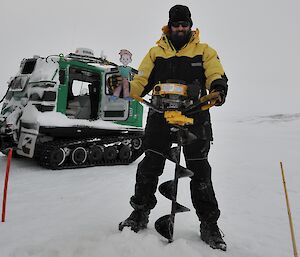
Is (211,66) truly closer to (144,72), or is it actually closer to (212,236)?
(144,72)

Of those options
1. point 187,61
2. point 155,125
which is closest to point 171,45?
point 187,61

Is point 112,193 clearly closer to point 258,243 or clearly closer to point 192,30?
point 258,243

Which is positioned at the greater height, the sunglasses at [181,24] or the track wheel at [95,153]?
the sunglasses at [181,24]

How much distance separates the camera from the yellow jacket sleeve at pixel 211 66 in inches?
121

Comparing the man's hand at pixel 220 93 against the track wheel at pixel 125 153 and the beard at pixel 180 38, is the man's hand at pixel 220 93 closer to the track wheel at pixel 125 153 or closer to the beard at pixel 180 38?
the beard at pixel 180 38

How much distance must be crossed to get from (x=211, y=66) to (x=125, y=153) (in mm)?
5109

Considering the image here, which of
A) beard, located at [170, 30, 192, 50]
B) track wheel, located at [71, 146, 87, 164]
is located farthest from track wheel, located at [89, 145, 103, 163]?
beard, located at [170, 30, 192, 50]

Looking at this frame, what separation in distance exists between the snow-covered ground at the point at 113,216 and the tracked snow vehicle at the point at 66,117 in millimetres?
468

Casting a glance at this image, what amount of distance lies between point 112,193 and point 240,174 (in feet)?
11.9

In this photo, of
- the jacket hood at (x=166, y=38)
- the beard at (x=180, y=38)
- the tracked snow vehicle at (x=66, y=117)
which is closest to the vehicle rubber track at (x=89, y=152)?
the tracked snow vehicle at (x=66, y=117)

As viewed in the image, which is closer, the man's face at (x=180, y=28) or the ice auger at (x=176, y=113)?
Answer: the ice auger at (x=176, y=113)

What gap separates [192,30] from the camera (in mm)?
3328

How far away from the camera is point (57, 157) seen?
659cm

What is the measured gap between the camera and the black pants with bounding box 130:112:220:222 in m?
3.13
